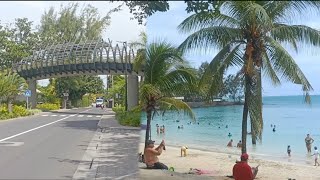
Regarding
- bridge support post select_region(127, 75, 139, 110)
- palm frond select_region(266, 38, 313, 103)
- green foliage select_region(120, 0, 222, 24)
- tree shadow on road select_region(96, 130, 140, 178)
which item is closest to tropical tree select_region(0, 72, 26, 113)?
bridge support post select_region(127, 75, 139, 110)

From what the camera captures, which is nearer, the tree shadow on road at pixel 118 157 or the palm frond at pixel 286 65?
the tree shadow on road at pixel 118 157

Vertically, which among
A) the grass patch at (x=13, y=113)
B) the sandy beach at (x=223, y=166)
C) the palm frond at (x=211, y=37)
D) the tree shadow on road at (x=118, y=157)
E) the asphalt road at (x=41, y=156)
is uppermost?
the palm frond at (x=211, y=37)

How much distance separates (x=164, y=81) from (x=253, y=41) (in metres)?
2.57

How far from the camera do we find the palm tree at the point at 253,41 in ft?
33.8

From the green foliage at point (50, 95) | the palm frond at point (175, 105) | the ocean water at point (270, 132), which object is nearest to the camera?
the palm frond at point (175, 105)

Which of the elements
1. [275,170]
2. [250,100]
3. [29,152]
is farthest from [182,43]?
[275,170]

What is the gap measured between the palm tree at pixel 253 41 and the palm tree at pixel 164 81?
1.74 feet

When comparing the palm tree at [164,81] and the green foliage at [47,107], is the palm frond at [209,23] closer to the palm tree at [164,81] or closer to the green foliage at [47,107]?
the palm tree at [164,81]

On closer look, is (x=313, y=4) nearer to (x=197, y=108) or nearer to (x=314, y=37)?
(x=314, y=37)

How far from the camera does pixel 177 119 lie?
44.9ft

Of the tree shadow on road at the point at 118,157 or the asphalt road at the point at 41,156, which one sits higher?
the asphalt road at the point at 41,156

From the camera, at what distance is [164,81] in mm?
12016

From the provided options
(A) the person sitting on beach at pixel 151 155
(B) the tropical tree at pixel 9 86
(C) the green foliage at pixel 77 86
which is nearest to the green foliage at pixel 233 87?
(A) the person sitting on beach at pixel 151 155

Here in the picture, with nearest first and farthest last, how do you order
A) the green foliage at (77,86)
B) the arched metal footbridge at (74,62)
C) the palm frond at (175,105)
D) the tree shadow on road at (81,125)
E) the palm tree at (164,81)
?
the palm tree at (164,81)
the palm frond at (175,105)
the tree shadow on road at (81,125)
the arched metal footbridge at (74,62)
the green foliage at (77,86)
